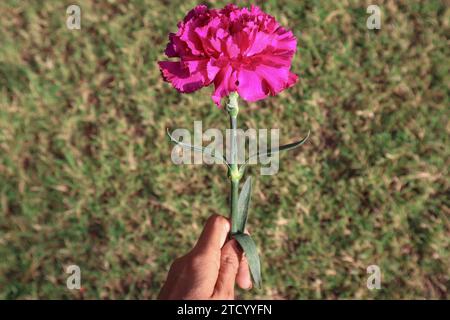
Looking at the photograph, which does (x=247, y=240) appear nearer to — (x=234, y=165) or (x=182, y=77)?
(x=234, y=165)

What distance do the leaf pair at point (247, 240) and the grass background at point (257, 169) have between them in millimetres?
533

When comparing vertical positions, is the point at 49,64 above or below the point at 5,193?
above

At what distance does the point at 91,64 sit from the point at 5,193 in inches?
26.0

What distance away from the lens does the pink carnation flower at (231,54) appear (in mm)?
977

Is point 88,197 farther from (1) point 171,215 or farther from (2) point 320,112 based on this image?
(2) point 320,112

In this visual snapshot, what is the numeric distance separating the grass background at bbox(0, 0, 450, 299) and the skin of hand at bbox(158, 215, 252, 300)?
561 mm

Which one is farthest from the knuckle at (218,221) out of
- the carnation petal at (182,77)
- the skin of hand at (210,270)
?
the carnation petal at (182,77)

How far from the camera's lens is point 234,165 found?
1204mm

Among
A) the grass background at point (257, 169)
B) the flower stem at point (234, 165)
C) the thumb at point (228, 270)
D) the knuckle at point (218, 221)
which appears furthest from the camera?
the grass background at point (257, 169)

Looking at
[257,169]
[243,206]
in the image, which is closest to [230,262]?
[243,206]

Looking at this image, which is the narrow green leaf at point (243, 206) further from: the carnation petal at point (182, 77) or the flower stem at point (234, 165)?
the carnation petal at point (182, 77)

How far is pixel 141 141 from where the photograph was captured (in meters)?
2.00
